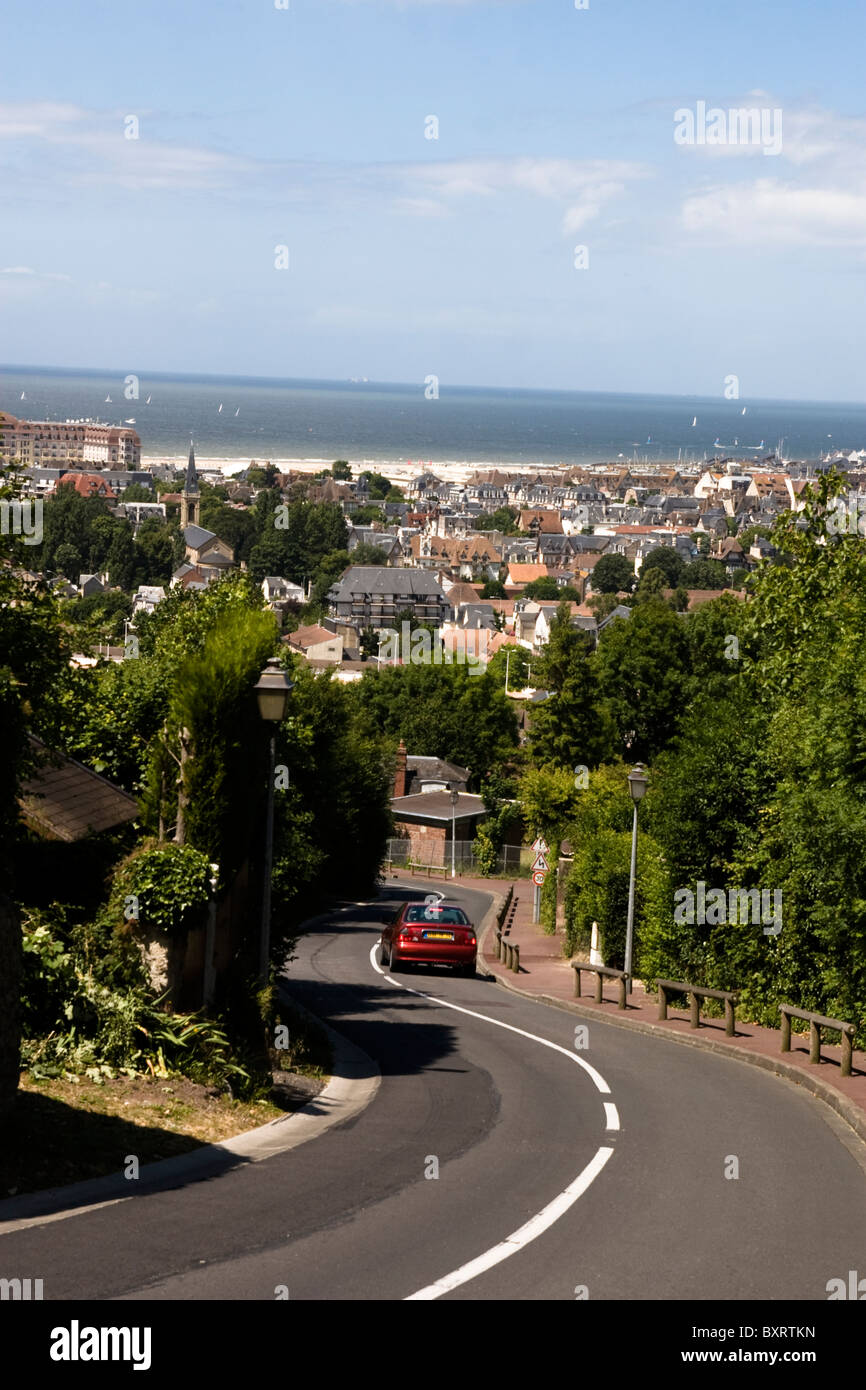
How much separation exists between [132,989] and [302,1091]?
1.88 meters

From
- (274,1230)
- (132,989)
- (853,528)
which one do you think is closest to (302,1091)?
(132,989)

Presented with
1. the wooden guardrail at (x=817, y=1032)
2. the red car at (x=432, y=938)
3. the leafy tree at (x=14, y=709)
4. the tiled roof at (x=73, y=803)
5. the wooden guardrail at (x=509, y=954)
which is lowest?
the wooden guardrail at (x=509, y=954)

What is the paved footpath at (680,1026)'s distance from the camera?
15.2 metres

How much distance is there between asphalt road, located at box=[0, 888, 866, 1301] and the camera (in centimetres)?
820

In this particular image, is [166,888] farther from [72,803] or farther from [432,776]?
[432,776]

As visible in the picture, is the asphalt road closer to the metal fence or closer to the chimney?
the metal fence

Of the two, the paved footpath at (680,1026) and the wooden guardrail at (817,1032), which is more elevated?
the wooden guardrail at (817,1032)

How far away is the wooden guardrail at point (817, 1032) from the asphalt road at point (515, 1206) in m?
0.58

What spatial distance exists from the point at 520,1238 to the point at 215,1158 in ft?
8.61

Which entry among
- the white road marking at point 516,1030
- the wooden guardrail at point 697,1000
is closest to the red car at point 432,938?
the white road marking at point 516,1030

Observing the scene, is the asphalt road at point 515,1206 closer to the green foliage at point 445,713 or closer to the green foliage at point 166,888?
the green foliage at point 166,888
